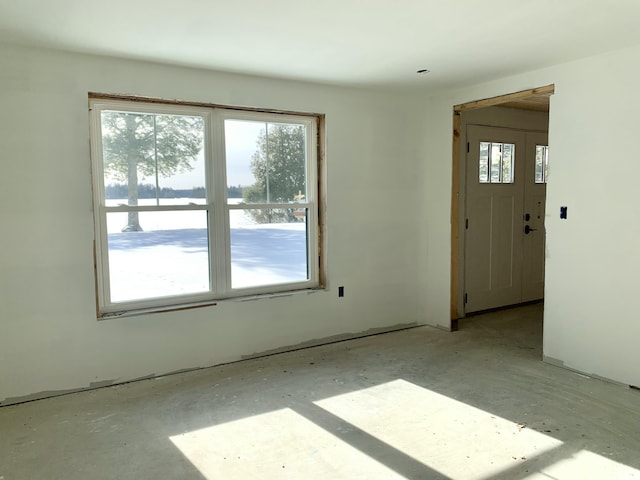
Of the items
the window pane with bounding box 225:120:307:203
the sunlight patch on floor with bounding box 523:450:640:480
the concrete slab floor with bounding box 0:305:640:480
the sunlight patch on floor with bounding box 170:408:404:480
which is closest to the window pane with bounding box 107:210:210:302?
the window pane with bounding box 225:120:307:203

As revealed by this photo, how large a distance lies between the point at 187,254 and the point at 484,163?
136 inches

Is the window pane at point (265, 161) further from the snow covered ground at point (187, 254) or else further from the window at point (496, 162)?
the window at point (496, 162)

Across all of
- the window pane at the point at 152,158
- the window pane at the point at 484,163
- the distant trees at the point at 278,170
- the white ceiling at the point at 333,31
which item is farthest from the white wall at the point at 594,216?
the window pane at the point at 152,158

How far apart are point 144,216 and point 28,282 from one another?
0.91 meters

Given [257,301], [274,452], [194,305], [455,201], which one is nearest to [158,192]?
[194,305]

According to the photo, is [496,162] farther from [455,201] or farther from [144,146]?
[144,146]

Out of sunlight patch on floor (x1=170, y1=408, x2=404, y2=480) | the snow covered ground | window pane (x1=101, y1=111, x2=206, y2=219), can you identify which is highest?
window pane (x1=101, y1=111, x2=206, y2=219)

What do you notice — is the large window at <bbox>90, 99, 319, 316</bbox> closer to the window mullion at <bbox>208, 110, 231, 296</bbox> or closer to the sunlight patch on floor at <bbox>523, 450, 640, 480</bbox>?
the window mullion at <bbox>208, 110, 231, 296</bbox>

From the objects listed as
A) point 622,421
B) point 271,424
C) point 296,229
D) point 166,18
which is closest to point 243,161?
point 296,229

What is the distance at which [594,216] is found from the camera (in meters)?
3.51

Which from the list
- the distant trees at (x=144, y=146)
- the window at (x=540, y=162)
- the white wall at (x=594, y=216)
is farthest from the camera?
the window at (x=540, y=162)

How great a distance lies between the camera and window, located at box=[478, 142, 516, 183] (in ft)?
17.4

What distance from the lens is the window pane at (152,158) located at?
3.52 m

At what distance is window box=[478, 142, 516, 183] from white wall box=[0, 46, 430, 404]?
118 centimetres
